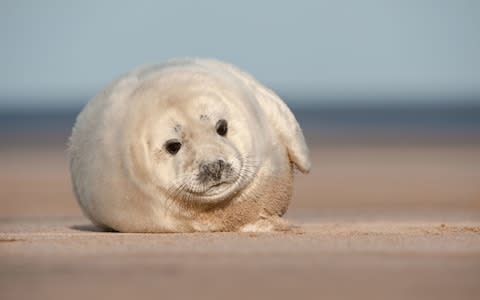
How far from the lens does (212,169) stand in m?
10.3

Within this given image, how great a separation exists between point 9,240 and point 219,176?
1590mm

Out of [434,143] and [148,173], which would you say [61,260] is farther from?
[434,143]

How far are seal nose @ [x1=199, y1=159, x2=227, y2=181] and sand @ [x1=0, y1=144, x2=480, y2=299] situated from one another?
0.41 metres

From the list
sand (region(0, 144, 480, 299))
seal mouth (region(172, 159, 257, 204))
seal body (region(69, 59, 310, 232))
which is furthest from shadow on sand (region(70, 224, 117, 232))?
seal mouth (region(172, 159, 257, 204))

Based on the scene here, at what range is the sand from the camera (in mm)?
8055

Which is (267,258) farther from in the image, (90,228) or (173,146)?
(90,228)

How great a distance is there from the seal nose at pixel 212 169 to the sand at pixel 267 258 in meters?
0.41

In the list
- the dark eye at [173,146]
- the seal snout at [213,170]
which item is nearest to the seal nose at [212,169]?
the seal snout at [213,170]

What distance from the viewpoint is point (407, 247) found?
32.0ft

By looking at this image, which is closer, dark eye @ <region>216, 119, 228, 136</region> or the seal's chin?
the seal's chin

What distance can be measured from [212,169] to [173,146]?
0.43 metres

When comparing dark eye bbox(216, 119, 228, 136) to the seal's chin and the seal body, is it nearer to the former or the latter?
the seal body

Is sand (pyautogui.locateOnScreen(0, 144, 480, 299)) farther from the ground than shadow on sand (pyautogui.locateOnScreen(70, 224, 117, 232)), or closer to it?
farther from the ground

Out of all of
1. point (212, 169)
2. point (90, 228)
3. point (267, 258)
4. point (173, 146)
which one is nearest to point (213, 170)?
point (212, 169)
